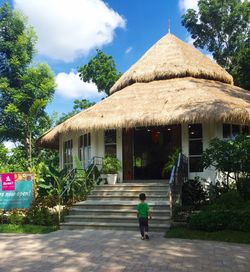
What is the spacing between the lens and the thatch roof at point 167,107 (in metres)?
13.5

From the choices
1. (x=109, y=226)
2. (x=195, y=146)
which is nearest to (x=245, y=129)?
(x=195, y=146)

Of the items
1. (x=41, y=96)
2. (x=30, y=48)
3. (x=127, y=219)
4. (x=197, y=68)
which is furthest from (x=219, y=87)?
(x=30, y=48)

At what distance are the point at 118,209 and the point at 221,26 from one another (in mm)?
26282

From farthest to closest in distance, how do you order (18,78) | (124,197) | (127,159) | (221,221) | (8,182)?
(18,78), (127,159), (8,182), (124,197), (221,221)

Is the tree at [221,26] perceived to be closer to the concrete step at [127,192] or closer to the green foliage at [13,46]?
the green foliage at [13,46]

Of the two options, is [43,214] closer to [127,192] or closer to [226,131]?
[127,192]

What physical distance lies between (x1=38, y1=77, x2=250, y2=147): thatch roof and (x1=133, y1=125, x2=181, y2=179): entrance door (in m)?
1.64

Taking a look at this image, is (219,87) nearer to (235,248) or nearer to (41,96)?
(235,248)

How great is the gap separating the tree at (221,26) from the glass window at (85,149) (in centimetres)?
1848

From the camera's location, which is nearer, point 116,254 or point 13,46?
point 116,254

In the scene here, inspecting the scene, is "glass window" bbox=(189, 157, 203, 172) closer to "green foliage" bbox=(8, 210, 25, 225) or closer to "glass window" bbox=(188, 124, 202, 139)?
"glass window" bbox=(188, 124, 202, 139)

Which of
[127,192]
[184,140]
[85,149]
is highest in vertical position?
[184,140]

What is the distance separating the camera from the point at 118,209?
11.9 m

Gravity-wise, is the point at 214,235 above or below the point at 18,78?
below
